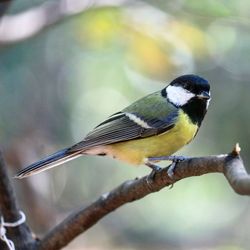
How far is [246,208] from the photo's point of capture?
12.4 ft

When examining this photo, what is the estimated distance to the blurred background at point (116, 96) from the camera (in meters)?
3.05

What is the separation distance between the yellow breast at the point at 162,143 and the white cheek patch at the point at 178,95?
113mm

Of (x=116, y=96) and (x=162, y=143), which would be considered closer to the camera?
(x=162, y=143)

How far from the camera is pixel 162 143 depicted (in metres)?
2.23

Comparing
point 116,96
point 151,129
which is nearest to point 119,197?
point 151,129

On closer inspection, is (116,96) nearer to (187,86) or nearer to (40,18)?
(40,18)

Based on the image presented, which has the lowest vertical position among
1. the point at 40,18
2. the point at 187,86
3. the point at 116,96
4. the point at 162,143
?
the point at 116,96

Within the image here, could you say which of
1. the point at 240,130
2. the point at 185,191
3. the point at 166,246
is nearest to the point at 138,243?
the point at 166,246

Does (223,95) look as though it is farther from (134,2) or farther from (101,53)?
(134,2)

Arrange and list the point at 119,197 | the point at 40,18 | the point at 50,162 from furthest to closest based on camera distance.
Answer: the point at 40,18, the point at 50,162, the point at 119,197

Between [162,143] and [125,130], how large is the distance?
18 cm

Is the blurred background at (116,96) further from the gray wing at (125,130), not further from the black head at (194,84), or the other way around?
the gray wing at (125,130)

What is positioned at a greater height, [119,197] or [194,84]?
[194,84]

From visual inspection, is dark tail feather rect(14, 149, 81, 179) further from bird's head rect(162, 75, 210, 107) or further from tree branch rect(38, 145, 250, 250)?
bird's head rect(162, 75, 210, 107)
